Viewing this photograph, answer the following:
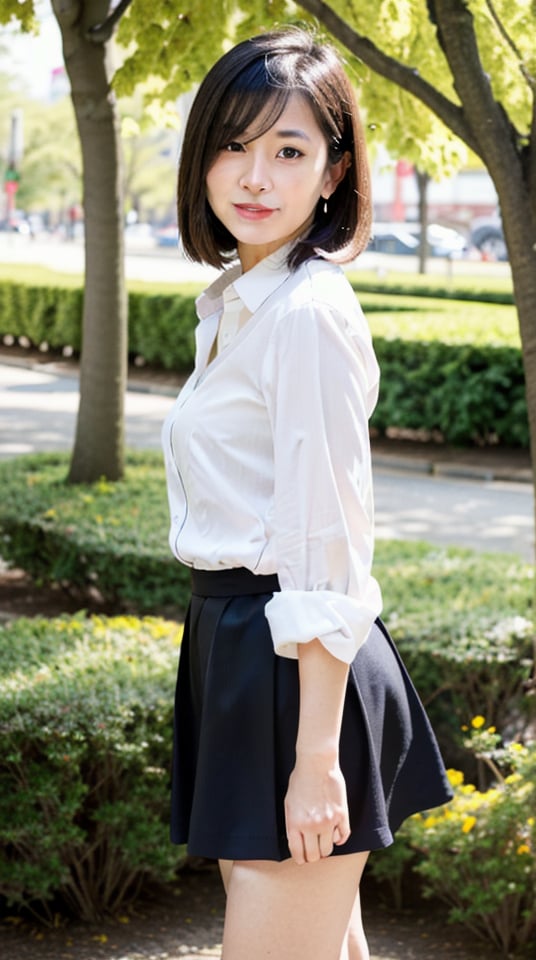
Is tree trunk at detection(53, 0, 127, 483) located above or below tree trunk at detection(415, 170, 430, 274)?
below

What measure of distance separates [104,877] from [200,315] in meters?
1.99

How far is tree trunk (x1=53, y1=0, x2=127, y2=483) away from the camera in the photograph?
682cm

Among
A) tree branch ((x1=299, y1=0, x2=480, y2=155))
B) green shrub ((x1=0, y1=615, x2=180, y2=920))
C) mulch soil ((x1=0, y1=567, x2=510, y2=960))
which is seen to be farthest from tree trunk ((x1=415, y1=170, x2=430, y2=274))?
green shrub ((x1=0, y1=615, x2=180, y2=920))

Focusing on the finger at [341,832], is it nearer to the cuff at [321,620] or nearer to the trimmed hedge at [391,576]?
the cuff at [321,620]

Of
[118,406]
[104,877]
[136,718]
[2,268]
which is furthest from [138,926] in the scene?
[2,268]

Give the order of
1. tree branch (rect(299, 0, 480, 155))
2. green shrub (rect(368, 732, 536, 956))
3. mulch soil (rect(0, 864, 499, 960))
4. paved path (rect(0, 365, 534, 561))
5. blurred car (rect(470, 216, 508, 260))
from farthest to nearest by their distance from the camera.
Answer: blurred car (rect(470, 216, 508, 260)) < paved path (rect(0, 365, 534, 561)) < tree branch (rect(299, 0, 480, 155)) < mulch soil (rect(0, 864, 499, 960)) < green shrub (rect(368, 732, 536, 956))

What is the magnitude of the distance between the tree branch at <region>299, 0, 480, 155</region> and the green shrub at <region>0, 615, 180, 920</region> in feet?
5.31

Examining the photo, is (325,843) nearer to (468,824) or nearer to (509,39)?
(468,824)

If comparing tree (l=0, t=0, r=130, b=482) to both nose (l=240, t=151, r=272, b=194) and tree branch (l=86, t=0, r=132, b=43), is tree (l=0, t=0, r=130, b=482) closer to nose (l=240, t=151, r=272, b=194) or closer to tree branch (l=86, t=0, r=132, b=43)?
tree branch (l=86, t=0, r=132, b=43)

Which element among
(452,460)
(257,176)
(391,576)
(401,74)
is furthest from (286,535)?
Answer: (452,460)

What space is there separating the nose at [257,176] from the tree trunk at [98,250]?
5.27 meters

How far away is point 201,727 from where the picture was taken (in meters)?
1.83

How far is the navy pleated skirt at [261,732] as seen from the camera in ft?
5.73

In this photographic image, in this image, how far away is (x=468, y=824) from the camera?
324 cm
